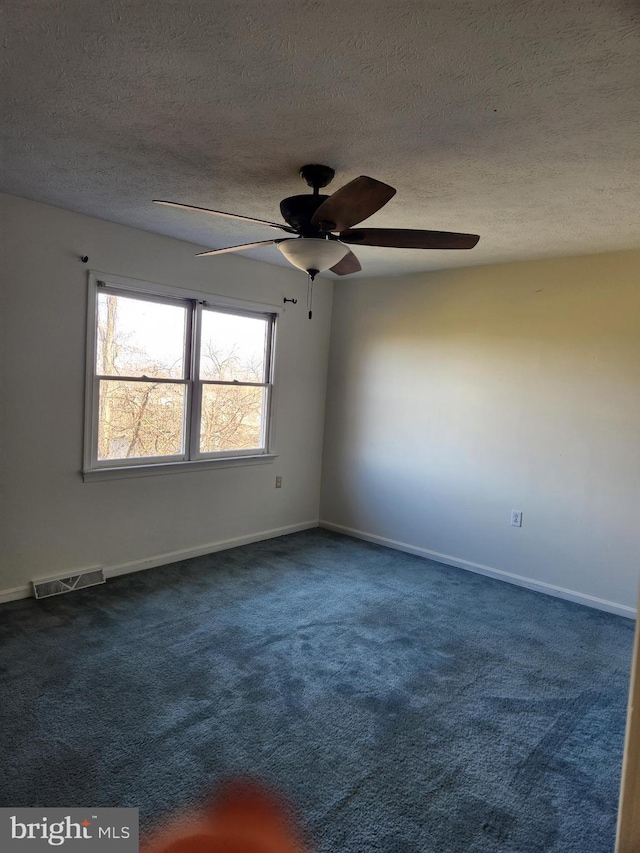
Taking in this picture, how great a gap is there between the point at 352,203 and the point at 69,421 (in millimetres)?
2402

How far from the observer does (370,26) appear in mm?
1436

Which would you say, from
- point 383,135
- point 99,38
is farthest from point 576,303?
point 99,38

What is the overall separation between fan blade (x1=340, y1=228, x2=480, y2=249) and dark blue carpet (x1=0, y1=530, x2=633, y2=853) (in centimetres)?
208

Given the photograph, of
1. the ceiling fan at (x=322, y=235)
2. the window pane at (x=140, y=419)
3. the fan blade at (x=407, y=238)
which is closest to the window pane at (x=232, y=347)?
the window pane at (x=140, y=419)

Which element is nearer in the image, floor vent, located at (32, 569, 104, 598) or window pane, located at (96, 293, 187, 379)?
floor vent, located at (32, 569, 104, 598)

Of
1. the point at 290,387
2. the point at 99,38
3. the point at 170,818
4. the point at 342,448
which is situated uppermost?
the point at 99,38

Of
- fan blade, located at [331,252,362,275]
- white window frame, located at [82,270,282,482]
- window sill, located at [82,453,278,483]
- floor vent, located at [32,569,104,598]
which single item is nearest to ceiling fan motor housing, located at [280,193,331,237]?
fan blade, located at [331,252,362,275]

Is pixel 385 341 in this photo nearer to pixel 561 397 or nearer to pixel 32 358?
pixel 561 397

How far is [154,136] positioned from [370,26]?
3.63 feet

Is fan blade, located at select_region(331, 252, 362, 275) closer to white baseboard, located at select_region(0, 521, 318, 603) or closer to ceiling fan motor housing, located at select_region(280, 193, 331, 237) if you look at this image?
ceiling fan motor housing, located at select_region(280, 193, 331, 237)

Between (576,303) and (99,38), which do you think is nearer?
(99,38)

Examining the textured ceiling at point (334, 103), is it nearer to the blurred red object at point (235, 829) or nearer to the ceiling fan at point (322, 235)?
the ceiling fan at point (322, 235)

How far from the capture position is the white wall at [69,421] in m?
3.21

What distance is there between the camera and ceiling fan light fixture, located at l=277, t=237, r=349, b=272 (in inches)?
90.4
